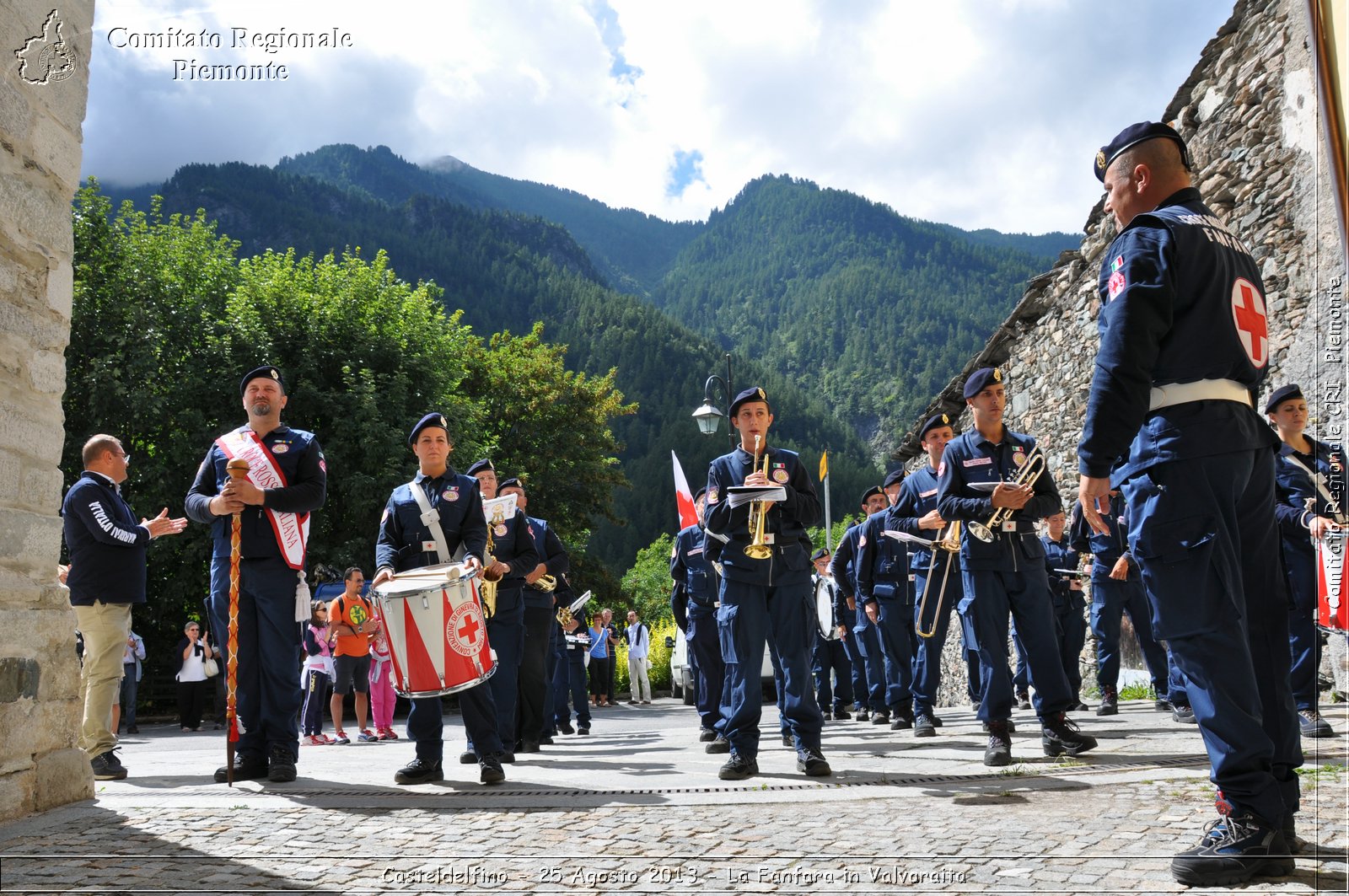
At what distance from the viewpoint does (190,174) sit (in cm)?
7262

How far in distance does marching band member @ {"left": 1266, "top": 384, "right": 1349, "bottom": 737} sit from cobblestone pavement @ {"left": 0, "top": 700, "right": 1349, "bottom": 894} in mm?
1394

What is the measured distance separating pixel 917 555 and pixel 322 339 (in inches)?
792

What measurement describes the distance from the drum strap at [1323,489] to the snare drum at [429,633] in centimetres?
559

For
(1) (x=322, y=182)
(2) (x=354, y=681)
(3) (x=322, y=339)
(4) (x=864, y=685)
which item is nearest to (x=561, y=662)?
(2) (x=354, y=681)

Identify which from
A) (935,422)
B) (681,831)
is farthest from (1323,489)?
(681,831)

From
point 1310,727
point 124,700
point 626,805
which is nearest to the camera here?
point 626,805

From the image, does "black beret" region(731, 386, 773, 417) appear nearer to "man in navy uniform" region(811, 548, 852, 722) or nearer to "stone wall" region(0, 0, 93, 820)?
"stone wall" region(0, 0, 93, 820)

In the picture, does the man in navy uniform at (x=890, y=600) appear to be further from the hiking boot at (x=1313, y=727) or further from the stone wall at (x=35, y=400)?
the stone wall at (x=35, y=400)

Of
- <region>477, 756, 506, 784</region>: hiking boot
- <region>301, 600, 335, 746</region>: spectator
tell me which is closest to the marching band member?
<region>477, 756, 506, 784</region>: hiking boot

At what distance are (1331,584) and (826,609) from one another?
6.78 m

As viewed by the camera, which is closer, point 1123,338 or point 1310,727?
point 1123,338

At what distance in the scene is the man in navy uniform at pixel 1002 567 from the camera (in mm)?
6590

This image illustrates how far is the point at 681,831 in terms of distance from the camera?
4500 millimetres

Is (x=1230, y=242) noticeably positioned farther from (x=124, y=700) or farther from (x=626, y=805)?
(x=124, y=700)
